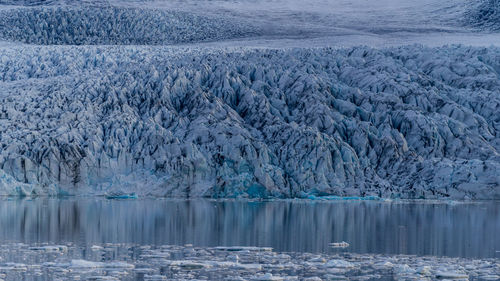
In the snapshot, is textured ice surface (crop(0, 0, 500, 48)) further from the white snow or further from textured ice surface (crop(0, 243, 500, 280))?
textured ice surface (crop(0, 243, 500, 280))

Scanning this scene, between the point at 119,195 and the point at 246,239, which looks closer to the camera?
the point at 246,239

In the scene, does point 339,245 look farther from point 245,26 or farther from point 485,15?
point 485,15

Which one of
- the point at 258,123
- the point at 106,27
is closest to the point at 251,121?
the point at 258,123

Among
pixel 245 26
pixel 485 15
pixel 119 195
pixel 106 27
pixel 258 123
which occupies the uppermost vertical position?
pixel 485 15

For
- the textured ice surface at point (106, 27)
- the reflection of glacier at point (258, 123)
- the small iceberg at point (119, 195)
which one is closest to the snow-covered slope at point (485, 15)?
the reflection of glacier at point (258, 123)

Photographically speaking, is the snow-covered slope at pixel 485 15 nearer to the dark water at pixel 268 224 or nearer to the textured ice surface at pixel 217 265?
the dark water at pixel 268 224

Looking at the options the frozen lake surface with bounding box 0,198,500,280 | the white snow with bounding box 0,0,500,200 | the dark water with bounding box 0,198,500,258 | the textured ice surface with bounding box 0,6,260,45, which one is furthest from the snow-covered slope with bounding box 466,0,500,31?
the frozen lake surface with bounding box 0,198,500,280

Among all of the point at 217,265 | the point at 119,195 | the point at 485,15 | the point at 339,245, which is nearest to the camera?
the point at 217,265
